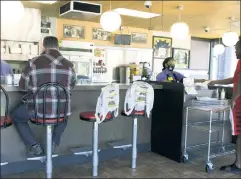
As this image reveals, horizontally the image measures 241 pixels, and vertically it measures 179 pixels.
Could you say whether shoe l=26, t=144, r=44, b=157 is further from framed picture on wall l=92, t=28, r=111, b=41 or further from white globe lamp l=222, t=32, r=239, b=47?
framed picture on wall l=92, t=28, r=111, b=41

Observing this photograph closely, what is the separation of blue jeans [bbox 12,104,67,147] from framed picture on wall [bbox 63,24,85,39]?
3919 mm

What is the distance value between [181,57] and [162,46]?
32.4 inches

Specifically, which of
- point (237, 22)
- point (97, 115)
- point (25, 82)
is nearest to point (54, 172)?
point (97, 115)

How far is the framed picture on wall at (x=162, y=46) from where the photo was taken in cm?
809

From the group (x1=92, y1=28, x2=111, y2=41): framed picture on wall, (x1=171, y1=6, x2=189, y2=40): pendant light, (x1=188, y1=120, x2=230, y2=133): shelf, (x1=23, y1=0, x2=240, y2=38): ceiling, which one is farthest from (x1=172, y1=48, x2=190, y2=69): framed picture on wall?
(x1=188, y1=120, x2=230, y2=133): shelf

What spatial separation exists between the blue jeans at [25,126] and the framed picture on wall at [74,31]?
12.9 ft

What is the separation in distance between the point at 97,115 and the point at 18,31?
11.6 feet

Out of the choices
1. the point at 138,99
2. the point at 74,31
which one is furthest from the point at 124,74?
the point at 138,99

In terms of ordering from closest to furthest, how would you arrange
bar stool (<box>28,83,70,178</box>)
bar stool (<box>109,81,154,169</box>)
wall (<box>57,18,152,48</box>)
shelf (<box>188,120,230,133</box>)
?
bar stool (<box>28,83,70,178</box>), bar stool (<box>109,81,154,169</box>), shelf (<box>188,120,230,133</box>), wall (<box>57,18,152,48</box>)

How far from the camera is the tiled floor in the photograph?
3064 mm

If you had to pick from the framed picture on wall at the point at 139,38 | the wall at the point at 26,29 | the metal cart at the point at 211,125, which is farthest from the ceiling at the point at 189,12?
the metal cart at the point at 211,125

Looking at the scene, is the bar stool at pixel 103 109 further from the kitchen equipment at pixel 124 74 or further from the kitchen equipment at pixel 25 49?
the kitchen equipment at pixel 124 74

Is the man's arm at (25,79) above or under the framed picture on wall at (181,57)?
under

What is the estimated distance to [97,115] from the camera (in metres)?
2.86
